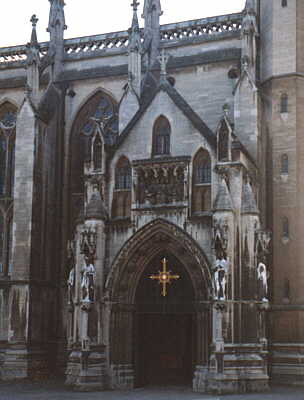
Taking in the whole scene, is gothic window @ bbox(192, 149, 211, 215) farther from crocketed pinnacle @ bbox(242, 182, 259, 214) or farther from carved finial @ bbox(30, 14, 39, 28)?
carved finial @ bbox(30, 14, 39, 28)

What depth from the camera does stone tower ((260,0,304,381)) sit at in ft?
87.1

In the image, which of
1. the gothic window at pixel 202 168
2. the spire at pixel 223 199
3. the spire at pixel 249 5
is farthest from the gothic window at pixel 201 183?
the spire at pixel 249 5

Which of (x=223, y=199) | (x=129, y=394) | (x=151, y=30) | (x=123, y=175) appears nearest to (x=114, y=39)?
(x=151, y=30)

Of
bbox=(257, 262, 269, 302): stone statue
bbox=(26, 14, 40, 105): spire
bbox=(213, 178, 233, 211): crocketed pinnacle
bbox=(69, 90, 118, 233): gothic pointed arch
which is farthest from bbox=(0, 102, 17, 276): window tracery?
bbox=(257, 262, 269, 302): stone statue

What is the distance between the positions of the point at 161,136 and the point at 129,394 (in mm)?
9292

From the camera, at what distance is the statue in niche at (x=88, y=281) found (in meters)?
25.8

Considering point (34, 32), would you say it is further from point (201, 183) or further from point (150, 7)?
point (201, 183)

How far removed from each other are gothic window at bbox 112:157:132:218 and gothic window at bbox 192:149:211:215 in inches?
97.6

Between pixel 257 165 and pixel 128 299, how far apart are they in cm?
683

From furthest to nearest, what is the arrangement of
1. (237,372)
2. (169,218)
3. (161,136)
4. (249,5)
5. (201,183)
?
(249,5)
(161,136)
(201,183)
(169,218)
(237,372)

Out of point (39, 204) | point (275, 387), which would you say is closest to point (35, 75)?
point (39, 204)

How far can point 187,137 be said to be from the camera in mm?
26547

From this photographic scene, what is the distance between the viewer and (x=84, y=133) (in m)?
33.2

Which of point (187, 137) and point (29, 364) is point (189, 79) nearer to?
point (187, 137)
